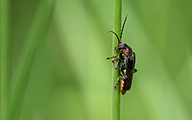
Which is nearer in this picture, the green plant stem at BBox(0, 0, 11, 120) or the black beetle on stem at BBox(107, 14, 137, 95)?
the green plant stem at BBox(0, 0, 11, 120)

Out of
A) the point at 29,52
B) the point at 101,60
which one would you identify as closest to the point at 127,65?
the point at 101,60

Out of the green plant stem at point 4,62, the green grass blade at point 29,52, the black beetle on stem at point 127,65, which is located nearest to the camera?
the green plant stem at point 4,62

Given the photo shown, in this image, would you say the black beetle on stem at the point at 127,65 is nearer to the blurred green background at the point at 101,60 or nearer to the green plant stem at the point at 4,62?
the blurred green background at the point at 101,60

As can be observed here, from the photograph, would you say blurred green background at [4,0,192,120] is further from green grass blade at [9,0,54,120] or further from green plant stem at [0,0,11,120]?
green plant stem at [0,0,11,120]

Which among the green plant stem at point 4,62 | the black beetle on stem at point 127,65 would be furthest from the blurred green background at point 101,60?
the green plant stem at point 4,62

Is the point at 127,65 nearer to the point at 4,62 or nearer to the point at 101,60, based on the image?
the point at 101,60

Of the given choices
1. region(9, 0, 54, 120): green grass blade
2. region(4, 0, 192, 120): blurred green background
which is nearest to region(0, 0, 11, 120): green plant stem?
region(9, 0, 54, 120): green grass blade
